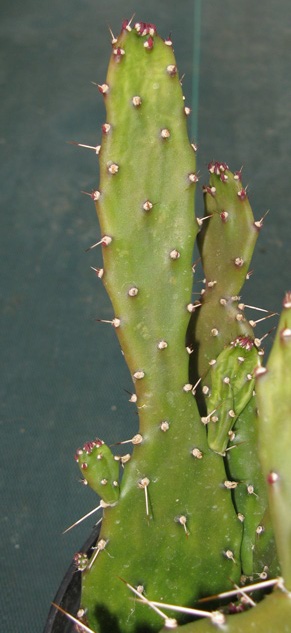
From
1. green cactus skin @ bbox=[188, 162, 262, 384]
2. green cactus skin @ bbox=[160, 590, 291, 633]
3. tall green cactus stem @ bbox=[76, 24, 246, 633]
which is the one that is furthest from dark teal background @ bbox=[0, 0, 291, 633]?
green cactus skin @ bbox=[160, 590, 291, 633]

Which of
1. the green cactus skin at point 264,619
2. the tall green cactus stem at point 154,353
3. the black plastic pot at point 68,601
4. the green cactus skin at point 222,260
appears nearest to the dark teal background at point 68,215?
the black plastic pot at point 68,601

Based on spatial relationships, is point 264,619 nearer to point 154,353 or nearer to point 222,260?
point 154,353

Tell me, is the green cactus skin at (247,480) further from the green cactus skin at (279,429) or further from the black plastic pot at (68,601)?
the green cactus skin at (279,429)

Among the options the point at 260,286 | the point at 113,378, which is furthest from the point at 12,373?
the point at 260,286

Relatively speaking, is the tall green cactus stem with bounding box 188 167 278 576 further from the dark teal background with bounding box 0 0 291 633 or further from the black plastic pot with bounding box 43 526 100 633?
the dark teal background with bounding box 0 0 291 633

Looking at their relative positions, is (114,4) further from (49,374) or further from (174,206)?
(174,206)

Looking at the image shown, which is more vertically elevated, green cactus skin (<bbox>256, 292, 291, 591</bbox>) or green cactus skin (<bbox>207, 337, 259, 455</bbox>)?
green cactus skin (<bbox>256, 292, 291, 591</bbox>)
